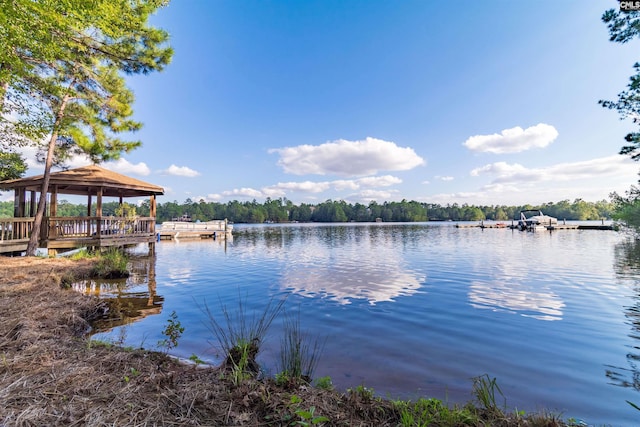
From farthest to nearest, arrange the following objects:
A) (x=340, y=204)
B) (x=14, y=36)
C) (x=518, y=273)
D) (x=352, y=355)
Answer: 1. (x=340, y=204)
2. (x=518, y=273)
3. (x=14, y=36)
4. (x=352, y=355)

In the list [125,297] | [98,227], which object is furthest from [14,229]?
[125,297]

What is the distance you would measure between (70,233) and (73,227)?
309mm

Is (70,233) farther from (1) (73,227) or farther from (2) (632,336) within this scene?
(2) (632,336)

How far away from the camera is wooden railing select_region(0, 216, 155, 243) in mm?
12461

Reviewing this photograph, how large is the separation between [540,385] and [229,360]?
3895mm

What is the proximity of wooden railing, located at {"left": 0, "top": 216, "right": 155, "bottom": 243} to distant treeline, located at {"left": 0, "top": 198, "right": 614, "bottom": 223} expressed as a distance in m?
85.8

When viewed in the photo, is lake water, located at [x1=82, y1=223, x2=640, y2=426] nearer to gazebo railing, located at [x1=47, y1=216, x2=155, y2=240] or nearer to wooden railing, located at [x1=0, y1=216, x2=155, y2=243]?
gazebo railing, located at [x1=47, y1=216, x2=155, y2=240]

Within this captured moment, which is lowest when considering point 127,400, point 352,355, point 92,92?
point 352,355

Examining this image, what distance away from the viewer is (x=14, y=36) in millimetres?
5969

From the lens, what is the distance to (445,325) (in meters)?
5.88

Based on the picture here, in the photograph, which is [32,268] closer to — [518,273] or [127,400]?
[127,400]

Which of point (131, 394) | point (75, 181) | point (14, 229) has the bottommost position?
point (131, 394)

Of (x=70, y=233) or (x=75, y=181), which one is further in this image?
(x=70, y=233)

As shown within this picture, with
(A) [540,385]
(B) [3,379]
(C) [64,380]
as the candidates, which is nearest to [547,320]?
(A) [540,385]
